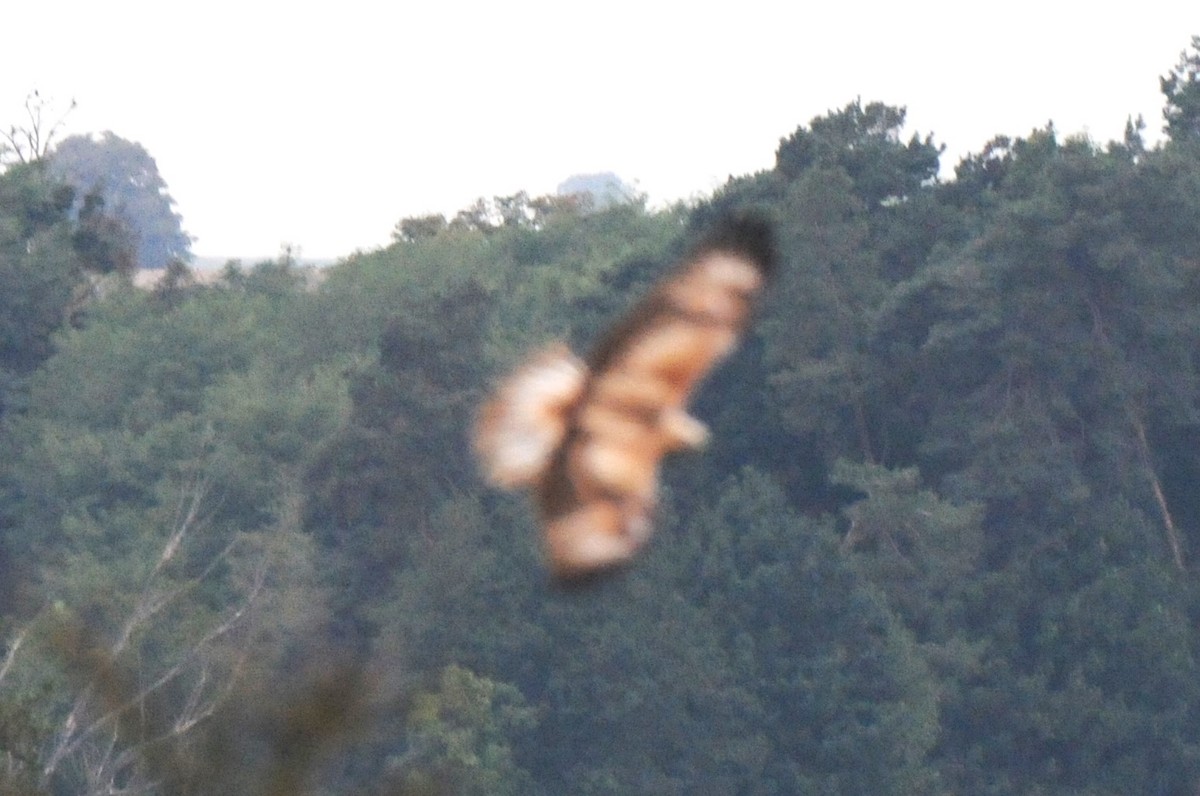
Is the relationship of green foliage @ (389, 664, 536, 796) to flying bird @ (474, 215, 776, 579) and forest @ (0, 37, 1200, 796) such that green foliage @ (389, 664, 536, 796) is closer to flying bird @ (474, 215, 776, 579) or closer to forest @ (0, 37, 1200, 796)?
forest @ (0, 37, 1200, 796)

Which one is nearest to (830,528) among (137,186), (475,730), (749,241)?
(475,730)

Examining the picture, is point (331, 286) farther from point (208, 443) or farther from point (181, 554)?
point (181, 554)

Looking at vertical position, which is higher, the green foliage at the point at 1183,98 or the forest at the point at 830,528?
the green foliage at the point at 1183,98

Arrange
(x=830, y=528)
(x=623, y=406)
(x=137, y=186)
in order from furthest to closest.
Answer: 1. (x=137, y=186)
2. (x=830, y=528)
3. (x=623, y=406)

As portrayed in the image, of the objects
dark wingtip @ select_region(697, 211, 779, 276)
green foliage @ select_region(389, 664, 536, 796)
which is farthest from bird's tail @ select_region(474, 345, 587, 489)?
green foliage @ select_region(389, 664, 536, 796)

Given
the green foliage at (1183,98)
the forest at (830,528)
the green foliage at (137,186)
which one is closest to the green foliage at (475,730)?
the forest at (830,528)

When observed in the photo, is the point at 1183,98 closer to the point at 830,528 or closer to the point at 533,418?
the point at 830,528

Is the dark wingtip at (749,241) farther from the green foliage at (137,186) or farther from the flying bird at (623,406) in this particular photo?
the green foliage at (137,186)
